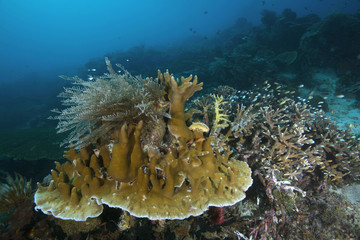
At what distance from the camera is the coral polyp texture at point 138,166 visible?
2.22m

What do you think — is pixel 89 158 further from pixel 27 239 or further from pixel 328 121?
pixel 328 121

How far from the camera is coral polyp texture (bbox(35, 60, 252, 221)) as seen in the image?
7.29 feet

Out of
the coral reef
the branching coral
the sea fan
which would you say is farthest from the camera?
the branching coral

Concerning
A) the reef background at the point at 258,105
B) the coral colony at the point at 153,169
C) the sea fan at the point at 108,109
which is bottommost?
the reef background at the point at 258,105

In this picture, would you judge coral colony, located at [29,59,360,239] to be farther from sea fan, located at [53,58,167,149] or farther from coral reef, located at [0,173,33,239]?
coral reef, located at [0,173,33,239]

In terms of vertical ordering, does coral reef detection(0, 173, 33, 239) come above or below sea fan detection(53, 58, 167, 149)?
below

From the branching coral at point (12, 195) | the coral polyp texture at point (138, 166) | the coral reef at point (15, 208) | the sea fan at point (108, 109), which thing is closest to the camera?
the coral polyp texture at point (138, 166)

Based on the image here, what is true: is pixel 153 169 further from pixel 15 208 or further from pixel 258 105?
pixel 258 105

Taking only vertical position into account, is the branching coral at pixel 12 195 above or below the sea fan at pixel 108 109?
below

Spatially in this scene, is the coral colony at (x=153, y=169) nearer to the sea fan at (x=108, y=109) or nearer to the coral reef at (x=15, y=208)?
the sea fan at (x=108, y=109)

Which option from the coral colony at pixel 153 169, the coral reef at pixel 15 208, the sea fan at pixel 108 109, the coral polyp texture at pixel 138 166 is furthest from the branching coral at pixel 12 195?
the sea fan at pixel 108 109

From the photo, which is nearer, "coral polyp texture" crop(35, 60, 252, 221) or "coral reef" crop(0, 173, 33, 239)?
"coral polyp texture" crop(35, 60, 252, 221)

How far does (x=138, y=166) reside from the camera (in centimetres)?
241

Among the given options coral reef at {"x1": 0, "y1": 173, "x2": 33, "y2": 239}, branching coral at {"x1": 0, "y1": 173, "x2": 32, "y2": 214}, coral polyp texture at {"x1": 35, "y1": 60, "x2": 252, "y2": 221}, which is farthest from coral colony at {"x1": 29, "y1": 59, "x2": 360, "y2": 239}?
branching coral at {"x1": 0, "y1": 173, "x2": 32, "y2": 214}
